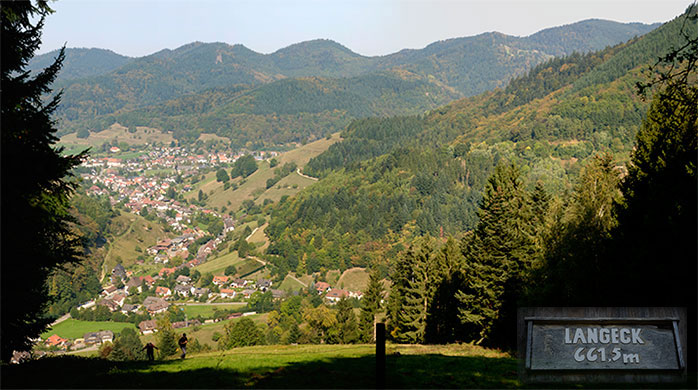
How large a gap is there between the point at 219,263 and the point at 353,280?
5278 centimetres

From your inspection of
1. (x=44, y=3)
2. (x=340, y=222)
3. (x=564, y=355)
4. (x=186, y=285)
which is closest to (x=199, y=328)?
(x=186, y=285)

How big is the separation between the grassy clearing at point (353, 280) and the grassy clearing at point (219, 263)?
135 ft

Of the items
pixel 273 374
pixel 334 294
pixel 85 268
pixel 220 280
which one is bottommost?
pixel 334 294

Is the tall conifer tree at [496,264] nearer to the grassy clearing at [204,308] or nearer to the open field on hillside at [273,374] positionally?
the open field on hillside at [273,374]

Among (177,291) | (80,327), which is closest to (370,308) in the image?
(80,327)

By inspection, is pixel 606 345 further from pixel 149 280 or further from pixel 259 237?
pixel 259 237

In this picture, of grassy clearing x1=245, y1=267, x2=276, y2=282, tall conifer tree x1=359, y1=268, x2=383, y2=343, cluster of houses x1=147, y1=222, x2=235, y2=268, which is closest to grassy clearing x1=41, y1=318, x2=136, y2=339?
grassy clearing x1=245, y1=267, x2=276, y2=282

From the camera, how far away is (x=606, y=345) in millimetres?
8555

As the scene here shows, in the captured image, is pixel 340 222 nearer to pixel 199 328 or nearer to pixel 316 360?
pixel 199 328

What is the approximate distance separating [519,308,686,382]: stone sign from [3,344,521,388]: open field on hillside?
10.6ft

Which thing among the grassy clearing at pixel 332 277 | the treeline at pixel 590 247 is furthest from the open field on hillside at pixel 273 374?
the grassy clearing at pixel 332 277

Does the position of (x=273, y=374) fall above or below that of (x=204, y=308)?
above

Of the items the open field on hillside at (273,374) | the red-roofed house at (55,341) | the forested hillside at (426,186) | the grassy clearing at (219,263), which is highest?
the forested hillside at (426,186)

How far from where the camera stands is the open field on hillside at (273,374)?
12.7m
